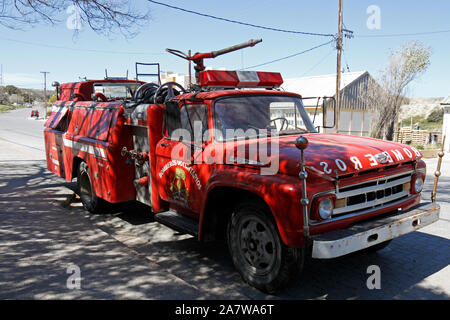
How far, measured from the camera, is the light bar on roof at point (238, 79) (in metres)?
4.95

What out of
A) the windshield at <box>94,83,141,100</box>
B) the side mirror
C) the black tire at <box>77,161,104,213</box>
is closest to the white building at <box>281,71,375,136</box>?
the windshield at <box>94,83,141,100</box>

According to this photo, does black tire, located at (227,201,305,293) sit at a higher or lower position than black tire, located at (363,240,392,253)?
higher

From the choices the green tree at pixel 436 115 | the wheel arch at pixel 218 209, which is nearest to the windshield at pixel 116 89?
the wheel arch at pixel 218 209

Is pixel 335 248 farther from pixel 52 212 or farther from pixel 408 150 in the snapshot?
pixel 52 212

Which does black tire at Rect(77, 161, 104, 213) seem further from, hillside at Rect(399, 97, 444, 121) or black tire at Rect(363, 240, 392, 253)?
hillside at Rect(399, 97, 444, 121)

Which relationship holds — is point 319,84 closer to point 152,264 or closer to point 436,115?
point 436,115

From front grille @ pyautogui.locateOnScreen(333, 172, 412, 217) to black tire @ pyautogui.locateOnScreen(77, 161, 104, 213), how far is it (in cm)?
461

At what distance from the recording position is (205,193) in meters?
4.07

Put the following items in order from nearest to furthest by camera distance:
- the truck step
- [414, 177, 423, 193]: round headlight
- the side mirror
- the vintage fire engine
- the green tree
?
the vintage fire engine
[414, 177, 423, 193]: round headlight
the truck step
the side mirror
the green tree

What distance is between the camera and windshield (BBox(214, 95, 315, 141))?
4383 millimetres

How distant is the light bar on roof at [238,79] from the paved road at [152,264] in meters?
2.22

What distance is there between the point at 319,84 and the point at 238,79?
2540 centimetres

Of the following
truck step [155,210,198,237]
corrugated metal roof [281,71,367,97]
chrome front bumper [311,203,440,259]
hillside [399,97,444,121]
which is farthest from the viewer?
hillside [399,97,444,121]

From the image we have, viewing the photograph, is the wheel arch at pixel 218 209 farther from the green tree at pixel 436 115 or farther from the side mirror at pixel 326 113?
the green tree at pixel 436 115
